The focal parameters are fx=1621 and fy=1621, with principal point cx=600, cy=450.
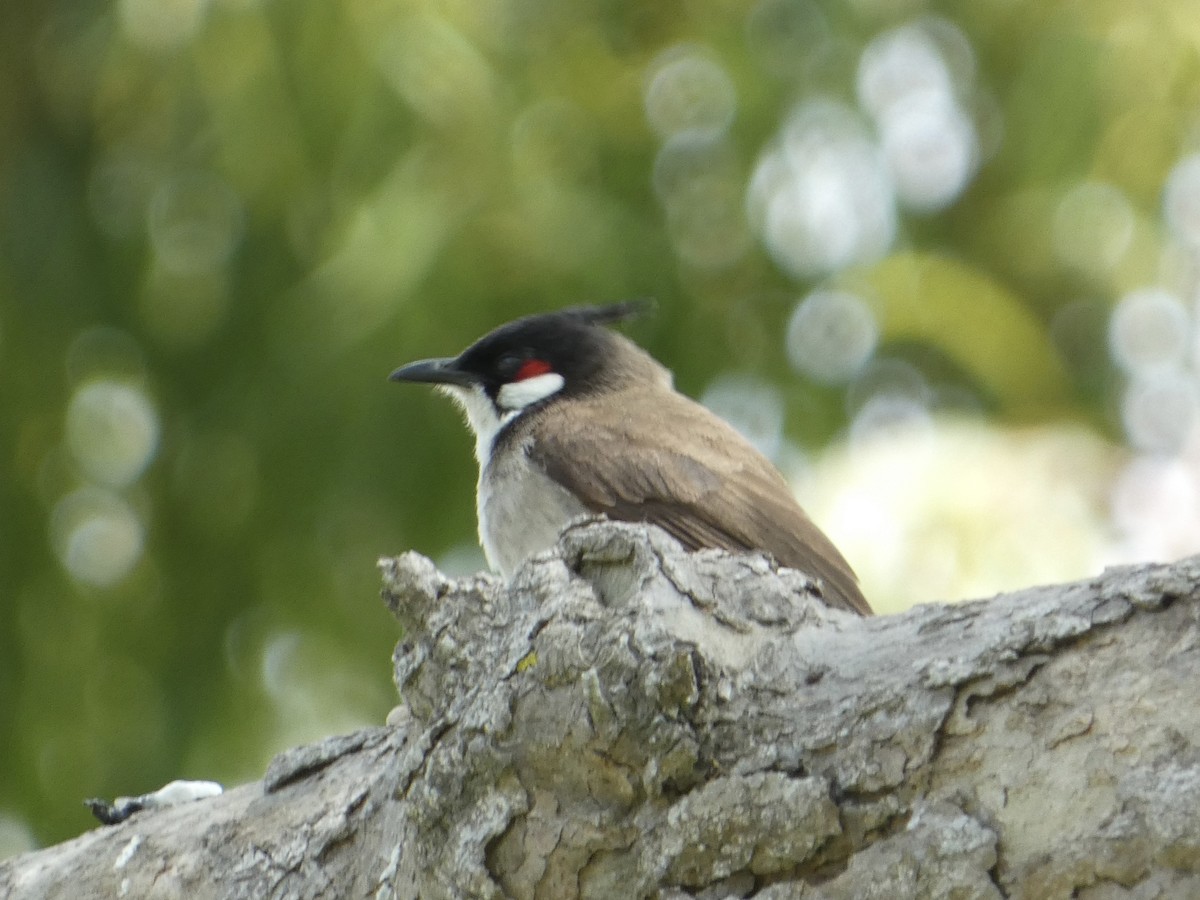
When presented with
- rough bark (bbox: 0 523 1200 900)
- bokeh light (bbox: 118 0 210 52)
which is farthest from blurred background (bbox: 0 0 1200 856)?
rough bark (bbox: 0 523 1200 900)

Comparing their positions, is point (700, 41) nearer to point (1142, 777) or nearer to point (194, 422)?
point (194, 422)

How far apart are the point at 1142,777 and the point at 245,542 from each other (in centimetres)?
468

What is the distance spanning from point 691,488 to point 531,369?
2.81 ft

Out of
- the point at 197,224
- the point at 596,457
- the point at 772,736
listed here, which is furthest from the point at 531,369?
the point at 772,736

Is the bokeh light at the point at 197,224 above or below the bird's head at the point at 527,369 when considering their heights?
above

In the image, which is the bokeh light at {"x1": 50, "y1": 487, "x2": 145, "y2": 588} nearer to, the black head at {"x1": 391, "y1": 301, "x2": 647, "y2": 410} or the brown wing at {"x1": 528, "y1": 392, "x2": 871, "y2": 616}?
the black head at {"x1": 391, "y1": 301, "x2": 647, "y2": 410}

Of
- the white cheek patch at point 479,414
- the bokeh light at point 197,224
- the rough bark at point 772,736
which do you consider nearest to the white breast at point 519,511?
the white cheek patch at point 479,414

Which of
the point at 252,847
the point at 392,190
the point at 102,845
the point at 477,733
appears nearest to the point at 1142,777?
the point at 477,733

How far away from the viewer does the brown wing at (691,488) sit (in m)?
4.01

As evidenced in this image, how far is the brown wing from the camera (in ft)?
13.2

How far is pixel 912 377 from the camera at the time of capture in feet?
20.4

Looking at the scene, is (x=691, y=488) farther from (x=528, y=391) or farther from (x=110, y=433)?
(x=110, y=433)

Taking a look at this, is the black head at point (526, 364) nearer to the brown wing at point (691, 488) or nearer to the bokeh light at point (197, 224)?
the brown wing at point (691, 488)

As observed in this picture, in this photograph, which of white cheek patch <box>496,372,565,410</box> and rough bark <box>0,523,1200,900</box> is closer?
rough bark <box>0,523,1200,900</box>
